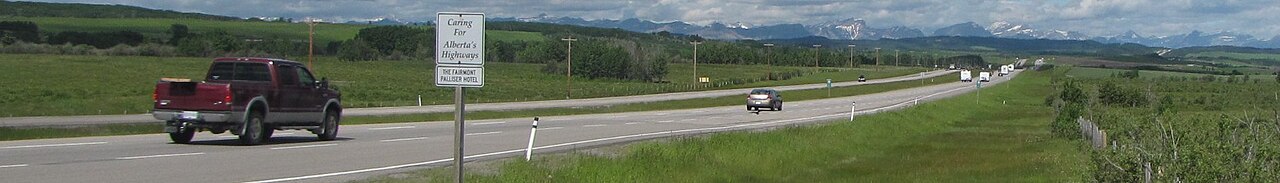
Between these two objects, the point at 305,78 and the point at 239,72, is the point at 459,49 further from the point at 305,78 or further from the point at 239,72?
the point at 305,78

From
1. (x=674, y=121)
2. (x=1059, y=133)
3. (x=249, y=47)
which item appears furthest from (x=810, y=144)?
(x=249, y=47)

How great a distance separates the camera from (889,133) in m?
34.0

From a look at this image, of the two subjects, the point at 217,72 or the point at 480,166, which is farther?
the point at 217,72

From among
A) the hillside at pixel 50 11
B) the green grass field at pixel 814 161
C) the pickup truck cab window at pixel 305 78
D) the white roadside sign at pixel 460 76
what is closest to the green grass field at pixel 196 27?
the hillside at pixel 50 11

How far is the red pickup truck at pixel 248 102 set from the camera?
21.6 m

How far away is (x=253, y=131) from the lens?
2255 cm

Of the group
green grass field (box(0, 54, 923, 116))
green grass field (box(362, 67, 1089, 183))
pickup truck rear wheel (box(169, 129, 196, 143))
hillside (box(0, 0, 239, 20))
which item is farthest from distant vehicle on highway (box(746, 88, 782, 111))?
hillside (box(0, 0, 239, 20))

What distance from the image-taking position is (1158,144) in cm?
1334

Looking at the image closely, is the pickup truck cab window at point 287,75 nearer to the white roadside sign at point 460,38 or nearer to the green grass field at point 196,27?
the white roadside sign at point 460,38

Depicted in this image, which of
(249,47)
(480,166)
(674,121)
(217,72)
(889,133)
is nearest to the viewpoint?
(480,166)

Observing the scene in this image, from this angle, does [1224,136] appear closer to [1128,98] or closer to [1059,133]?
[1059,133]

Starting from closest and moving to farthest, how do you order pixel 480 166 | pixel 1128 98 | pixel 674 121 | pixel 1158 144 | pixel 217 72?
pixel 1158 144, pixel 480 166, pixel 217 72, pixel 674 121, pixel 1128 98

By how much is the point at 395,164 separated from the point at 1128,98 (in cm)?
6792

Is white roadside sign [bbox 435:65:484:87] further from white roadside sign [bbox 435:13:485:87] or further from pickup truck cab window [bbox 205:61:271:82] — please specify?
pickup truck cab window [bbox 205:61:271:82]
